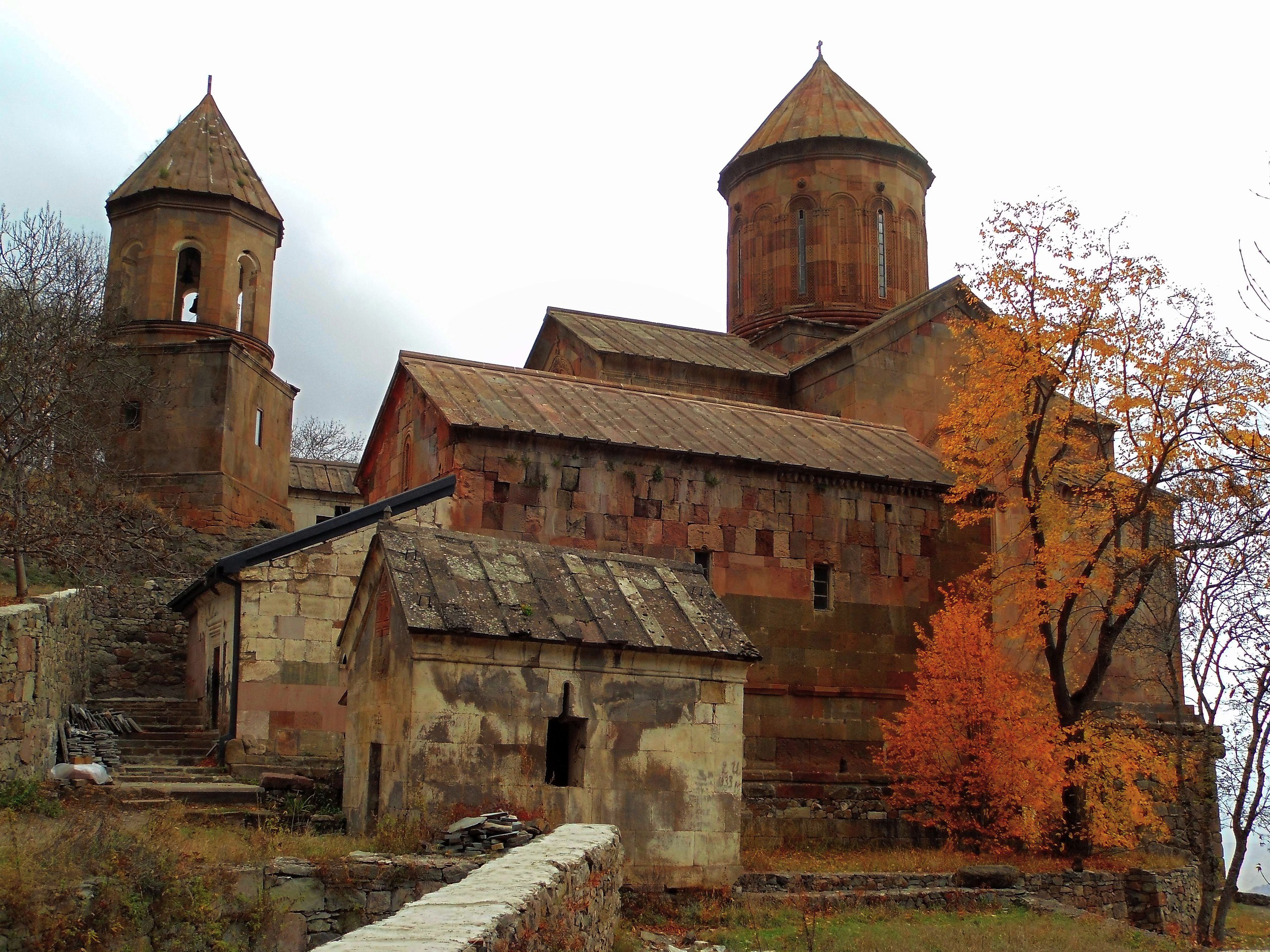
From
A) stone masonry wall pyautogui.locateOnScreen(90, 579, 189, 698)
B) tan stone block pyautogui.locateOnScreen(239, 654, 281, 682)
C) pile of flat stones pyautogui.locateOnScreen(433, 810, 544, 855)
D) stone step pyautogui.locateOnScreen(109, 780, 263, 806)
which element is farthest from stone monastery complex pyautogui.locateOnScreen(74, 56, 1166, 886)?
stone step pyautogui.locateOnScreen(109, 780, 263, 806)

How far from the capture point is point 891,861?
11.8 metres

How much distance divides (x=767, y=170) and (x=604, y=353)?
5339 millimetres

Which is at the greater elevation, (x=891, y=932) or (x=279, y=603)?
(x=279, y=603)

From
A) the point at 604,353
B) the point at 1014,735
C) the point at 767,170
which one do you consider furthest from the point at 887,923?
the point at 767,170

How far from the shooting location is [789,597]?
44.5 feet

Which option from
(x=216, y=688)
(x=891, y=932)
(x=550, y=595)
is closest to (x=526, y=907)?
(x=550, y=595)

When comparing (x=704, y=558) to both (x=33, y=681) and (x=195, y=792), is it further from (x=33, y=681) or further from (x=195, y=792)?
(x=33, y=681)

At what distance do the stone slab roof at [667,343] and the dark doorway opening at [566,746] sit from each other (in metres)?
9.17

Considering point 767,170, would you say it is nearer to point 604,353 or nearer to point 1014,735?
point 604,353

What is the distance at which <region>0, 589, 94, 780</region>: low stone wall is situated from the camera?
9578 millimetres

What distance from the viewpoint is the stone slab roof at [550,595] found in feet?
28.6

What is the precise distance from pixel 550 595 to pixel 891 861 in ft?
16.2

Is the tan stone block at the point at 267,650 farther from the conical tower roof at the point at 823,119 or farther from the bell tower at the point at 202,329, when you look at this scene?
the conical tower roof at the point at 823,119

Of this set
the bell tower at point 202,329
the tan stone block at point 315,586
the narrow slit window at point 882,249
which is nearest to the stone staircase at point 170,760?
the tan stone block at point 315,586
